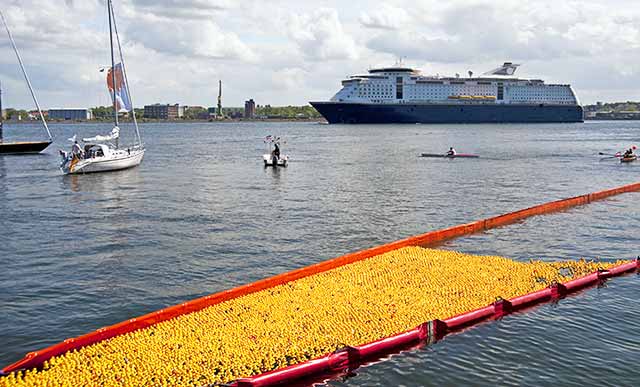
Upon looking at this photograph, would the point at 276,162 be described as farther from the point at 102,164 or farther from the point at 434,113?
the point at 434,113

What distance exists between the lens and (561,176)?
4631cm

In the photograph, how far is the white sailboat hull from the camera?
148ft

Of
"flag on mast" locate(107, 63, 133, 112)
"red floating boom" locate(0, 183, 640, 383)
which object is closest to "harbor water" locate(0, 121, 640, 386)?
"red floating boom" locate(0, 183, 640, 383)

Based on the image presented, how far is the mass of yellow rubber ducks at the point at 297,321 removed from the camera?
10.7 m

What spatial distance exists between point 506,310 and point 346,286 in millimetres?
3910

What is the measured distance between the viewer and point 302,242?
2277 cm

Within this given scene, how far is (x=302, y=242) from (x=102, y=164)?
29144mm

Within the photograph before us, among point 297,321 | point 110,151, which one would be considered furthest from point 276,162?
point 297,321

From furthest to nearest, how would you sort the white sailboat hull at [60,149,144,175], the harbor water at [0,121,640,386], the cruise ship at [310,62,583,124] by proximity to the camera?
the cruise ship at [310,62,583,124], the white sailboat hull at [60,149,144,175], the harbor water at [0,121,640,386]

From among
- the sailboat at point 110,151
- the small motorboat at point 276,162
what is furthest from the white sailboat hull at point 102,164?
the small motorboat at point 276,162

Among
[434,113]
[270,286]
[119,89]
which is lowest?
[270,286]

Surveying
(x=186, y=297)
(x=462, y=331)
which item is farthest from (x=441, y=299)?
(x=186, y=297)

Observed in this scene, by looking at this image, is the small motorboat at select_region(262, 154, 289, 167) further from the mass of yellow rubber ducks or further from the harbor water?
the mass of yellow rubber ducks

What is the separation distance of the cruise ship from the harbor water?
107578 mm
